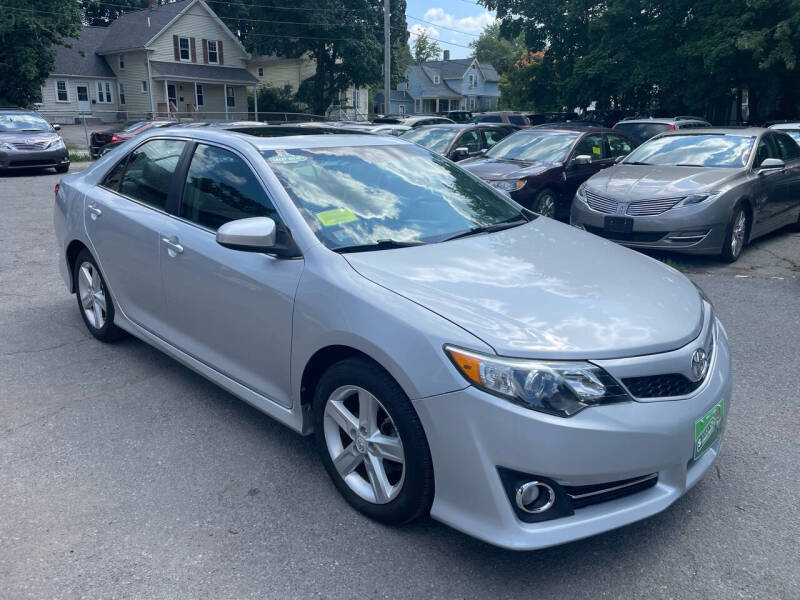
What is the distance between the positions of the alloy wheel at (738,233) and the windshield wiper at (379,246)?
19.5ft

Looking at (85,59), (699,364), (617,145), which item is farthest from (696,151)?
(85,59)

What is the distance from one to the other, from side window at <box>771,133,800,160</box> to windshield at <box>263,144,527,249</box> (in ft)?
23.0

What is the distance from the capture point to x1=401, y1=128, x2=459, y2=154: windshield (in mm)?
12430

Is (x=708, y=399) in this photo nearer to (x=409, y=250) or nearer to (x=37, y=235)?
(x=409, y=250)

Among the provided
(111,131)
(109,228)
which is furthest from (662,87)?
(109,228)

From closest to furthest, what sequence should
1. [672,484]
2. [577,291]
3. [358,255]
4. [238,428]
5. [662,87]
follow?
[672,484] < [577,291] < [358,255] < [238,428] < [662,87]

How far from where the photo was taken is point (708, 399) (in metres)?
2.83

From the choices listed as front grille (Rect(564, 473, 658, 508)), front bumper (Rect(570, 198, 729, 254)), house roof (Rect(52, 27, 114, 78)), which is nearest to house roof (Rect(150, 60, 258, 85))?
house roof (Rect(52, 27, 114, 78))

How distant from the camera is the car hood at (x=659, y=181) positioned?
26.1 ft

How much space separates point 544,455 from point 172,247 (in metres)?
2.51

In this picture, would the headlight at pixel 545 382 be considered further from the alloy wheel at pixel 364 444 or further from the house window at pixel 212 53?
the house window at pixel 212 53

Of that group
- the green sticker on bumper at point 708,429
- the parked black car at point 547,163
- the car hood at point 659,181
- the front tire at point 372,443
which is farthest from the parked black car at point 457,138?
the green sticker on bumper at point 708,429

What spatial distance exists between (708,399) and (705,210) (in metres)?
5.50

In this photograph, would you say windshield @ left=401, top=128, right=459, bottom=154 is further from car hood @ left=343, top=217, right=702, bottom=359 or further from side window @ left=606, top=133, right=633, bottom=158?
car hood @ left=343, top=217, right=702, bottom=359
